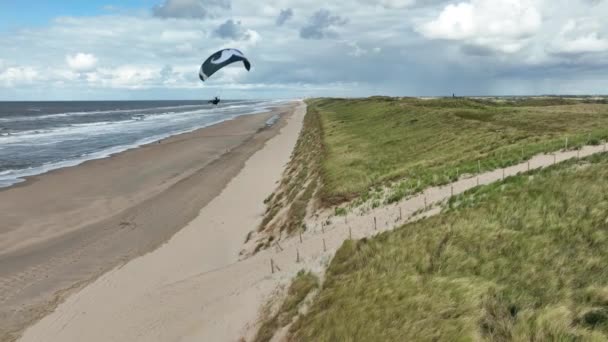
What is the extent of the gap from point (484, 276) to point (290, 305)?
171 inches

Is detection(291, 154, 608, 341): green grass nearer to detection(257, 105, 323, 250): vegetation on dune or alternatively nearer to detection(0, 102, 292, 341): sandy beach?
detection(257, 105, 323, 250): vegetation on dune

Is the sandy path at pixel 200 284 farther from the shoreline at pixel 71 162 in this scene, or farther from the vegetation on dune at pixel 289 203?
the shoreline at pixel 71 162

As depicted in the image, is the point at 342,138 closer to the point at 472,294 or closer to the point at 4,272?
the point at 4,272

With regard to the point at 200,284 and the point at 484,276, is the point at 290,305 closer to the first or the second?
the point at 484,276

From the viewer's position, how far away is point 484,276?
855cm

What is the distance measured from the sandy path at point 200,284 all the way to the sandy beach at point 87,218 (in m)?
1.26

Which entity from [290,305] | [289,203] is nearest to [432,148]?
[289,203]

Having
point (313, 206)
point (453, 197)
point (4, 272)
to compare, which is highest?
point (453, 197)

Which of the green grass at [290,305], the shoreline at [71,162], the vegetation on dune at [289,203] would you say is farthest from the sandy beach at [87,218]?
the green grass at [290,305]

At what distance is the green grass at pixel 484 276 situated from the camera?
678cm

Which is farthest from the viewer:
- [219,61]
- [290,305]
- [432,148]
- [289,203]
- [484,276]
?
[219,61]

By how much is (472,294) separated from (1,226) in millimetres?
25447

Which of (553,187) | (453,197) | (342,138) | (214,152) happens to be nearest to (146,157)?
(214,152)

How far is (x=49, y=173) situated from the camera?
3703 centimetres
